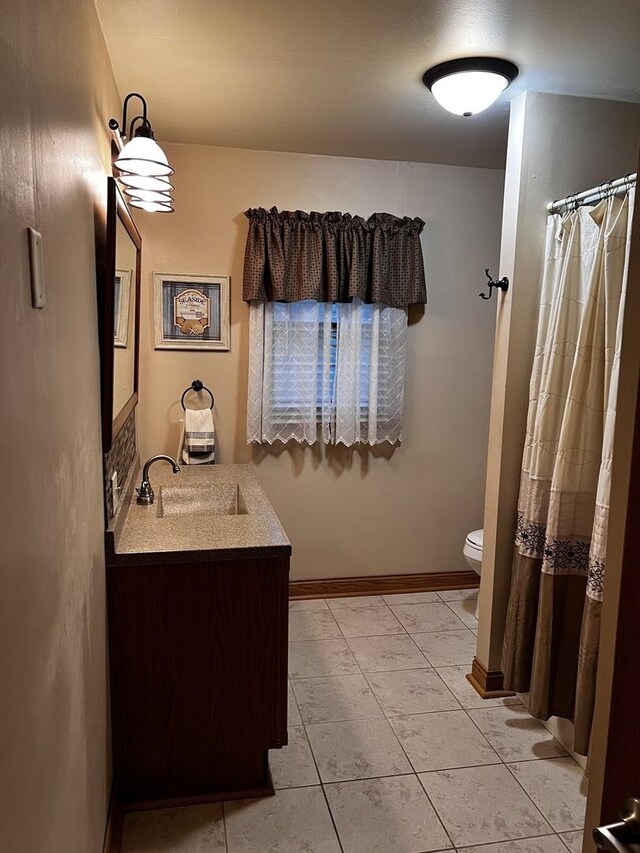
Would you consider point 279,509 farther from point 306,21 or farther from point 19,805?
point 19,805

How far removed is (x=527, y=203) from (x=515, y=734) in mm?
2125

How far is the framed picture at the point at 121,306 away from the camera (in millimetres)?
1877

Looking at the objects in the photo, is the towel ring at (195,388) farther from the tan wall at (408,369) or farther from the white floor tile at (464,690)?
the white floor tile at (464,690)

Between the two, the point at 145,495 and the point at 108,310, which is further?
the point at 145,495

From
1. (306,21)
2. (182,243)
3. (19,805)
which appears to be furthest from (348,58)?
(19,805)

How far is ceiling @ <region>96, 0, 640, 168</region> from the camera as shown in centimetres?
179

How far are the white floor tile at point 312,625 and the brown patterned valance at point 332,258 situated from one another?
5.75 ft

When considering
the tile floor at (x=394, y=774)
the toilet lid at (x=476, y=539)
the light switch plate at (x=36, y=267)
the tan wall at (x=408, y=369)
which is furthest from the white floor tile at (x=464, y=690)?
the light switch plate at (x=36, y=267)

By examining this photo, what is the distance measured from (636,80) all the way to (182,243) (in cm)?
215

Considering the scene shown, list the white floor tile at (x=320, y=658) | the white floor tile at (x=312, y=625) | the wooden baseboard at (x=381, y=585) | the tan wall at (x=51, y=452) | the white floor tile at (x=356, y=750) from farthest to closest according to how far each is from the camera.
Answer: the wooden baseboard at (x=381, y=585)
the white floor tile at (x=312, y=625)
the white floor tile at (x=320, y=658)
the white floor tile at (x=356, y=750)
the tan wall at (x=51, y=452)

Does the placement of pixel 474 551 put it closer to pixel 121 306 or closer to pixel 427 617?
pixel 427 617

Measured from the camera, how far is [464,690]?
8.87ft

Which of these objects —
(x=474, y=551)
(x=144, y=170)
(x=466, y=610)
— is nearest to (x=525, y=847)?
(x=474, y=551)

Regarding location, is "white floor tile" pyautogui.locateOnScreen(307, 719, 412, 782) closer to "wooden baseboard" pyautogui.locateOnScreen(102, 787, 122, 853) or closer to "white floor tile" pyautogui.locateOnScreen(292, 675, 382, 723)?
"white floor tile" pyautogui.locateOnScreen(292, 675, 382, 723)
